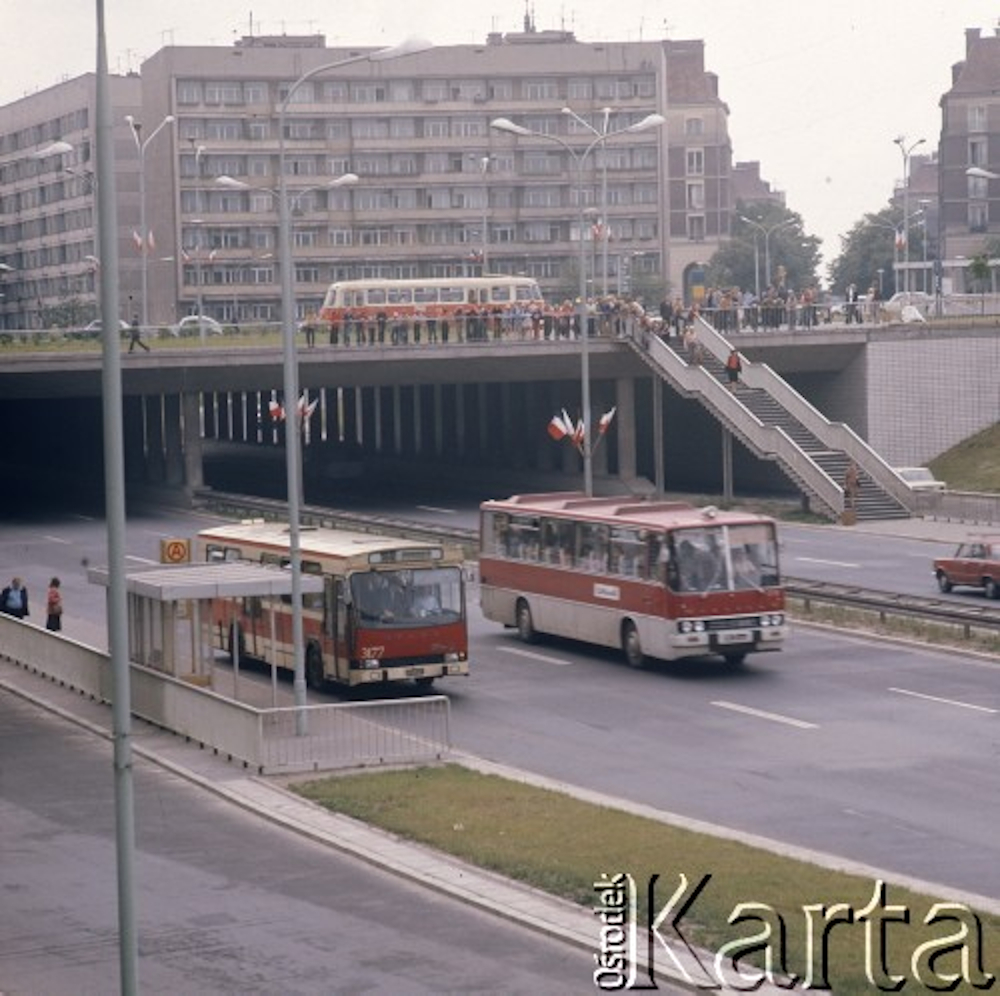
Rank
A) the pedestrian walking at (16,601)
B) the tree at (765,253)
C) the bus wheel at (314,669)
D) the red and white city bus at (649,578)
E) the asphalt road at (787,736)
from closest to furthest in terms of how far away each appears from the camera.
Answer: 1. the asphalt road at (787,736)
2. the bus wheel at (314,669)
3. the red and white city bus at (649,578)
4. the pedestrian walking at (16,601)
5. the tree at (765,253)

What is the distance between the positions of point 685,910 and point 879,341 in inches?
2152

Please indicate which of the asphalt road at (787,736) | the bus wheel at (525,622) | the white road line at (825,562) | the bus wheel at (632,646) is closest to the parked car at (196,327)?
the white road line at (825,562)

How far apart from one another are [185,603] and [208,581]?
2069 millimetres

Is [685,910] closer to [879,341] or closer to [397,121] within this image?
[879,341]

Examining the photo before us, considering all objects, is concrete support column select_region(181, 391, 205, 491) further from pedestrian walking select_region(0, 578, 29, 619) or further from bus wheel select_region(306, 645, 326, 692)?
bus wheel select_region(306, 645, 326, 692)

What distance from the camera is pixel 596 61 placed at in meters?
136

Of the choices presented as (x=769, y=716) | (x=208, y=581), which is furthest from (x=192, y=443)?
(x=769, y=716)

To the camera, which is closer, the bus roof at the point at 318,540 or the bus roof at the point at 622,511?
the bus roof at the point at 318,540

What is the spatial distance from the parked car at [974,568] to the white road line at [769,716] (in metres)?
14.3

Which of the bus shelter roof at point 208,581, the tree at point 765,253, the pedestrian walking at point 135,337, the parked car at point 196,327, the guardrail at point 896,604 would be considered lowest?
the guardrail at point 896,604

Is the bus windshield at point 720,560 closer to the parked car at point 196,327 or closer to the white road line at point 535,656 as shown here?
the white road line at point 535,656

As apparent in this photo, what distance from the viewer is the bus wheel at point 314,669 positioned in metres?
36.4

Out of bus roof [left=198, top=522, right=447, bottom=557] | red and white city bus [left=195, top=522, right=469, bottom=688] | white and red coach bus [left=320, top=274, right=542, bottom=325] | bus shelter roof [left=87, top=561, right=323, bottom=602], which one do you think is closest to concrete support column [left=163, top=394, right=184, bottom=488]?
white and red coach bus [left=320, top=274, right=542, bottom=325]

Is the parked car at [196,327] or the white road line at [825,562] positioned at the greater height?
the parked car at [196,327]
